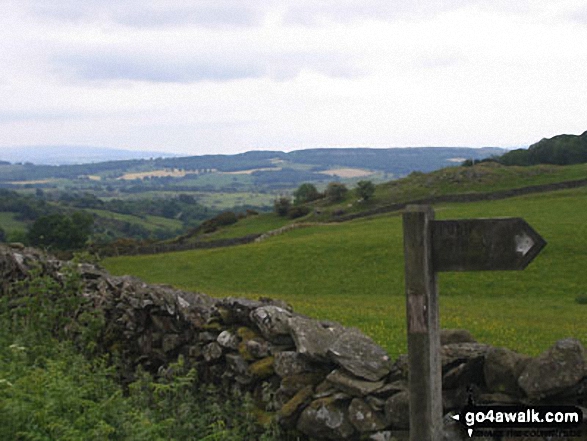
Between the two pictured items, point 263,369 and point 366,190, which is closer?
point 263,369

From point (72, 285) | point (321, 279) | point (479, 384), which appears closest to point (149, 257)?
point (321, 279)

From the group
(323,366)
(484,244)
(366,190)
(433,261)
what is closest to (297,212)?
(366,190)

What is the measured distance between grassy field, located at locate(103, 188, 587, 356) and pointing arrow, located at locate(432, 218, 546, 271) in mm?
5578

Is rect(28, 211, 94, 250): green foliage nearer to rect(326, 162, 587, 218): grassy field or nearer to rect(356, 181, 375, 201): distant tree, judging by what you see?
rect(326, 162, 587, 218): grassy field

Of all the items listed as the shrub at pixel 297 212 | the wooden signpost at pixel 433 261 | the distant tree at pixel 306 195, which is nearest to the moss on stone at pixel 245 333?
the wooden signpost at pixel 433 261

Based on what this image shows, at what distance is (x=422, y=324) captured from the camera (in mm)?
6305

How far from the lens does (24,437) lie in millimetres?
7750

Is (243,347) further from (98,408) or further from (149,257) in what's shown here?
(149,257)

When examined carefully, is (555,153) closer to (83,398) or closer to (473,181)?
(473,181)

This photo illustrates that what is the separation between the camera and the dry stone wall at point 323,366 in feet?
24.4

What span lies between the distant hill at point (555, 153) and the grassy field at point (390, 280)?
6626 centimetres

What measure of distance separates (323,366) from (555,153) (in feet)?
390

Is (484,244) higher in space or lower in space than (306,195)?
higher

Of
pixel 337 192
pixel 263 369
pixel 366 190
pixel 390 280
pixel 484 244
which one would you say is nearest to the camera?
pixel 484 244
